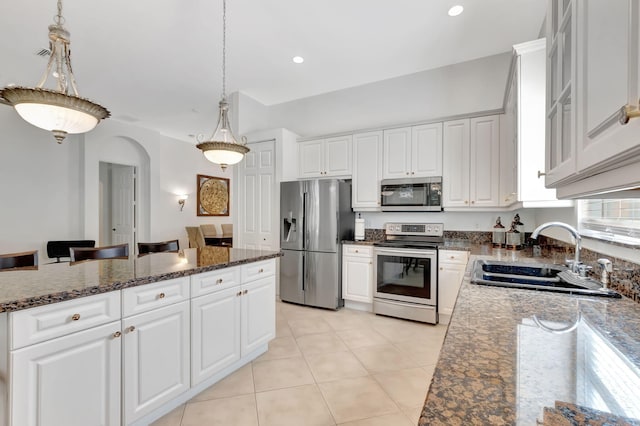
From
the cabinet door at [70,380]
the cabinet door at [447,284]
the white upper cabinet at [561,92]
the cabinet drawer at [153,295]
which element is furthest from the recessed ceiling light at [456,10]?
the cabinet door at [70,380]

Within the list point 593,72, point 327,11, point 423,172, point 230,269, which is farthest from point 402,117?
point 593,72

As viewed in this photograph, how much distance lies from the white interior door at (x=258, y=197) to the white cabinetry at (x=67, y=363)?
2737 mm

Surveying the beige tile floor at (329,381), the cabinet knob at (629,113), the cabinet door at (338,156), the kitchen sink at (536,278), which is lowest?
the beige tile floor at (329,381)

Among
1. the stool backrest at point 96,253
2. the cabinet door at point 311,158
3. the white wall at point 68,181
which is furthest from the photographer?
the white wall at point 68,181

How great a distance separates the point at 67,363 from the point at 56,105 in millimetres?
1409

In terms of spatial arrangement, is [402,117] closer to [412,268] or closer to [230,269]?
[412,268]

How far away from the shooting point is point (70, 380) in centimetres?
128

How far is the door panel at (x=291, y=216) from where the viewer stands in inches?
151

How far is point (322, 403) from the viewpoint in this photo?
190 cm

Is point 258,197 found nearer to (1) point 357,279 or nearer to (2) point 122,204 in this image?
(1) point 357,279

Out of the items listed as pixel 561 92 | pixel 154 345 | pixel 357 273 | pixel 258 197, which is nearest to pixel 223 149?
pixel 154 345

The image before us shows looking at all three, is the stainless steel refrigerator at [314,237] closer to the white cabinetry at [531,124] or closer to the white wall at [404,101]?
the white wall at [404,101]

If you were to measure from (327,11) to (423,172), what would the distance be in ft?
6.55

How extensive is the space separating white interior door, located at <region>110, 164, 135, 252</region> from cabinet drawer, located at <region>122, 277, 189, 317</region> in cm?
530
